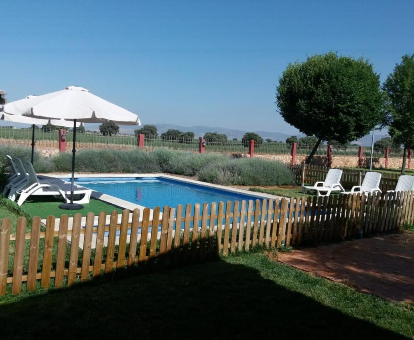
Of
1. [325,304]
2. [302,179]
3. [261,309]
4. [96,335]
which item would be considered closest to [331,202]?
[325,304]

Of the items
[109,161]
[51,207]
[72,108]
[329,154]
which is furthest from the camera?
[329,154]

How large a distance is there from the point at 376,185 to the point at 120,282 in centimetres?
980

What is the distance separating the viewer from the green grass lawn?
28.3 ft

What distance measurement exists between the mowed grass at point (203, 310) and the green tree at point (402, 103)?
24.1 m

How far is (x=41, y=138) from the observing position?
2502cm

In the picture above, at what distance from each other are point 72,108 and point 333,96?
15.8m

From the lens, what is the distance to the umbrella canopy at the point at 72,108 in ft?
26.1

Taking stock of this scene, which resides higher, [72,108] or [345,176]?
[72,108]

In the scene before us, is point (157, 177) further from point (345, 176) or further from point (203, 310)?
point (203, 310)

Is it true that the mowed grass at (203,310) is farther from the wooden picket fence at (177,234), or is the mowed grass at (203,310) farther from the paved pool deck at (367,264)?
the paved pool deck at (367,264)

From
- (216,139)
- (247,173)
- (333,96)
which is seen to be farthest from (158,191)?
(216,139)

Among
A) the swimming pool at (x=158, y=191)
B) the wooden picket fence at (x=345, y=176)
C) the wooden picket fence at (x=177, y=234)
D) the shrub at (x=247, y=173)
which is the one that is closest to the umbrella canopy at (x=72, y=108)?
the wooden picket fence at (x=177, y=234)

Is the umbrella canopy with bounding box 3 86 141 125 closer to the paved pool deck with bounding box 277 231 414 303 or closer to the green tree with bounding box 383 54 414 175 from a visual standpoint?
the paved pool deck with bounding box 277 231 414 303

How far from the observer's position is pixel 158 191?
49.6ft
